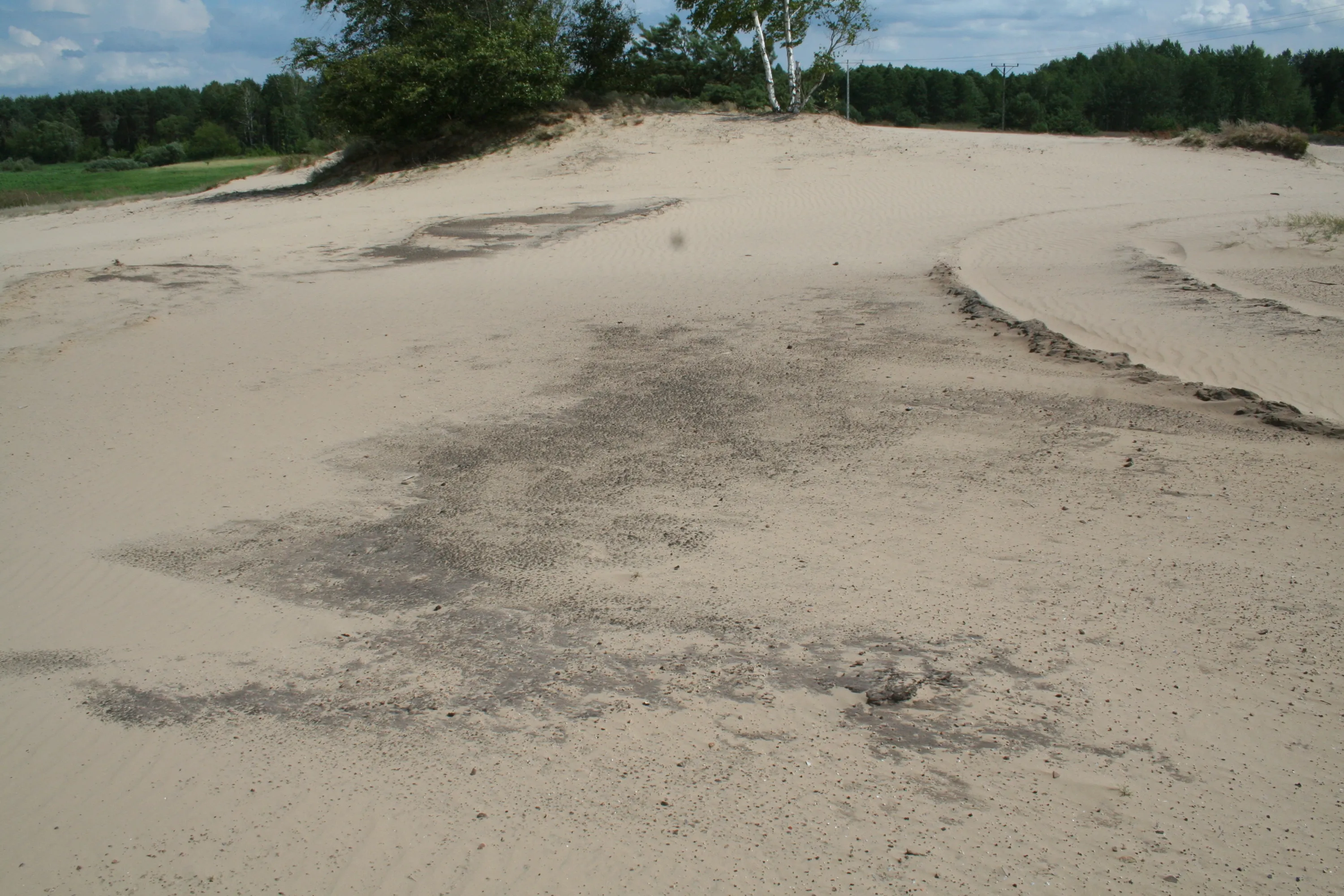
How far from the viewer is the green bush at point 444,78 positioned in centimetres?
2403

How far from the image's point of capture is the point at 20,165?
214 feet

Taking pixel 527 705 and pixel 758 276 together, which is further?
pixel 758 276

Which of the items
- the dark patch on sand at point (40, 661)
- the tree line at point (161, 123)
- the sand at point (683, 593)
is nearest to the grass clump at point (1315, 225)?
the sand at point (683, 593)

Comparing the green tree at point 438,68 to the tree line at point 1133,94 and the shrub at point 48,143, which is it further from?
the shrub at point 48,143

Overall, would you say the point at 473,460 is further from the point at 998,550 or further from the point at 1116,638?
the point at 1116,638

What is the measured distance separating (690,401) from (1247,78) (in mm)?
79698

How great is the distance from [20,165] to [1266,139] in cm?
7311

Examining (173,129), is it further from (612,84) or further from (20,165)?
(612,84)

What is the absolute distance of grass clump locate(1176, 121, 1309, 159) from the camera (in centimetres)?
2297

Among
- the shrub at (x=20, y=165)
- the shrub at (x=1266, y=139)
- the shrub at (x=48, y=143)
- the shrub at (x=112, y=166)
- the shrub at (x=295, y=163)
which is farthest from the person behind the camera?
the shrub at (x=48, y=143)

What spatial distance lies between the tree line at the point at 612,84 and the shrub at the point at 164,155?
13 cm

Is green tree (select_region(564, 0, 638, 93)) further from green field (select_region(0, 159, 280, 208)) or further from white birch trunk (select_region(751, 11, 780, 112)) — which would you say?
green field (select_region(0, 159, 280, 208))

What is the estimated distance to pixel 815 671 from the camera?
4.12 meters

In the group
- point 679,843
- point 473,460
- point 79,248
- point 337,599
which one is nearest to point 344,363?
point 473,460
